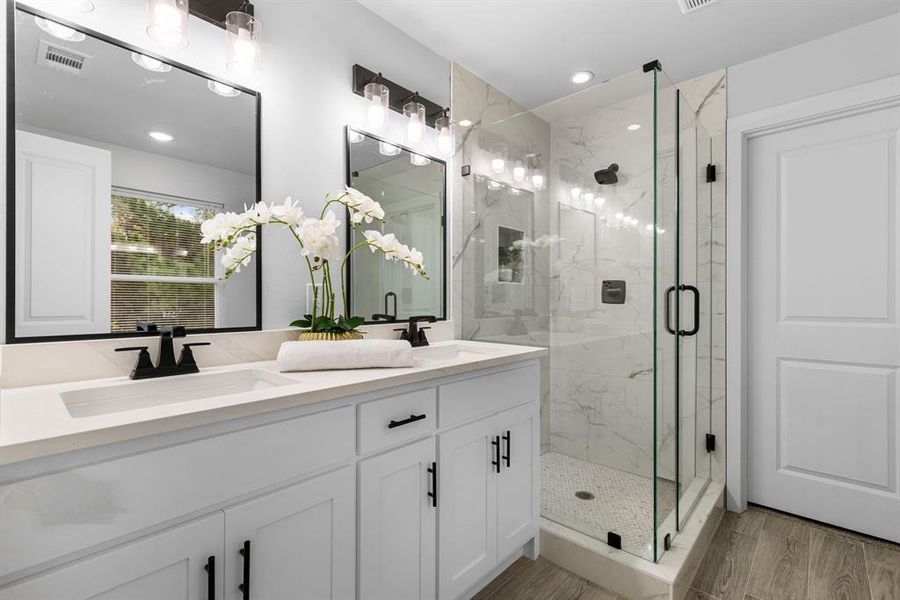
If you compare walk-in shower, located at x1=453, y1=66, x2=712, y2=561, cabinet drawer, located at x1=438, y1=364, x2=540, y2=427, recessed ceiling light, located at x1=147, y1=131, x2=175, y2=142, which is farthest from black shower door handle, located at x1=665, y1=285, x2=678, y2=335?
recessed ceiling light, located at x1=147, y1=131, x2=175, y2=142

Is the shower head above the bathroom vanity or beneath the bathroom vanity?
above

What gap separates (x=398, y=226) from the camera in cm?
198

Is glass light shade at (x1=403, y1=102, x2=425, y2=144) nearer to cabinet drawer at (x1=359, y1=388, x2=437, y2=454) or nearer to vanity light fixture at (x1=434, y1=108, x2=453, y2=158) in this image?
vanity light fixture at (x1=434, y1=108, x2=453, y2=158)

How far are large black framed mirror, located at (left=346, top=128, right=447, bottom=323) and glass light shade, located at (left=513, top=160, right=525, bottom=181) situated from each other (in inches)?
15.7

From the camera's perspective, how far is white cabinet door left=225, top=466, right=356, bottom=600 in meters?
0.92

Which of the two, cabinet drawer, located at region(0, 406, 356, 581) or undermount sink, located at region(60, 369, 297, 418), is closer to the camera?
cabinet drawer, located at region(0, 406, 356, 581)

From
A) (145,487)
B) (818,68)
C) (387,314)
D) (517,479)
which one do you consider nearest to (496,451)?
(517,479)

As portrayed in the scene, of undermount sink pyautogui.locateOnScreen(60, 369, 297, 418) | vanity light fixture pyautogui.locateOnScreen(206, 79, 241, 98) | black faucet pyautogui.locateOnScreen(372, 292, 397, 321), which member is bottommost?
undermount sink pyautogui.locateOnScreen(60, 369, 297, 418)

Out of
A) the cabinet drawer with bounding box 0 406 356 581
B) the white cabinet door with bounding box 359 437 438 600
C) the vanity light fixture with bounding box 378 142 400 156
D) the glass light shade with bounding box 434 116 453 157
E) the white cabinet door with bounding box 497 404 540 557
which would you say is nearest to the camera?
the cabinet drawer with bounding box 0 406 356 581

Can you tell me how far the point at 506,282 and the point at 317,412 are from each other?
4.82ft

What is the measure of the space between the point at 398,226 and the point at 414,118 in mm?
520

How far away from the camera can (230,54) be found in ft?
4.58

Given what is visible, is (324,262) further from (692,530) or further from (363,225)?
(692,530)

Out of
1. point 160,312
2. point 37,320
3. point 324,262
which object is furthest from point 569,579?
point 37,320
